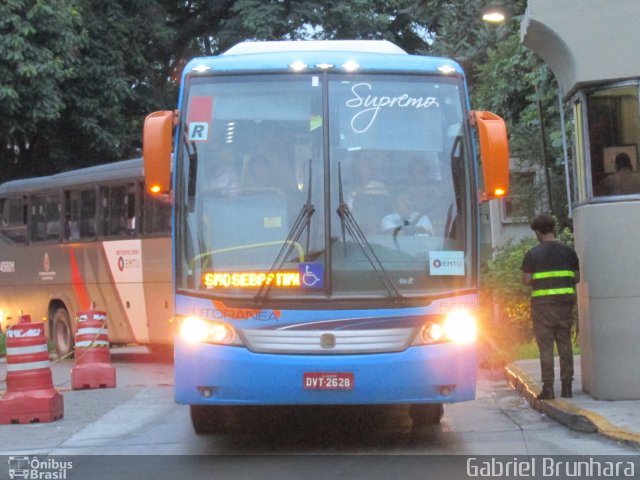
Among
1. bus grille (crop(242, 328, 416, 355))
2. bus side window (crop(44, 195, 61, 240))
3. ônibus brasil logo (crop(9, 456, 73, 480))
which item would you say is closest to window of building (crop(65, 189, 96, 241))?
bus side window (crop(44, 195, 61, 240))

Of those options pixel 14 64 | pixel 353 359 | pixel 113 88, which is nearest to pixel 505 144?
pixel 353 359

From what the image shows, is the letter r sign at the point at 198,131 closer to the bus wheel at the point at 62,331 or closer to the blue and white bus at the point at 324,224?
the blue and white bus at the point at 324,224

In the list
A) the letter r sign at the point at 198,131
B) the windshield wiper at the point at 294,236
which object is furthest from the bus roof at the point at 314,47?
the windshield wiper at the point at 294,236

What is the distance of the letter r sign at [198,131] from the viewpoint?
959 centimetres

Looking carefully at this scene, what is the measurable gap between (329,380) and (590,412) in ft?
9.19

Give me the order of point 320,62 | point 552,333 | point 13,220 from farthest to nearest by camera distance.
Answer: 1. point 13,220
2. point 552,333
3. point 320,62

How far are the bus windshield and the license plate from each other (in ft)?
2.09

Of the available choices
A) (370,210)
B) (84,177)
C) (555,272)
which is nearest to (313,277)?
(370,210)

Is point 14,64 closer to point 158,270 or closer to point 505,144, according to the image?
point 158,270

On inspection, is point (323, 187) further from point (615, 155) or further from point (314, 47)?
point (615, 155)

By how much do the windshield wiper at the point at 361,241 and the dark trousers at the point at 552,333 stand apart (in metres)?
2.83

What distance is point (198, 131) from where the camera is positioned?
9.61 meters

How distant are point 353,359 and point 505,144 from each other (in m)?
2.18

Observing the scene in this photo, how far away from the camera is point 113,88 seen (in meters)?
25.1
